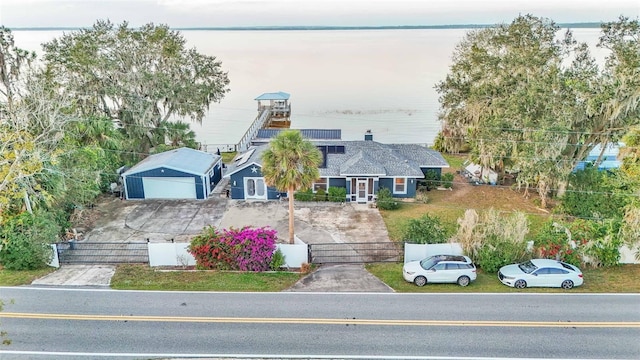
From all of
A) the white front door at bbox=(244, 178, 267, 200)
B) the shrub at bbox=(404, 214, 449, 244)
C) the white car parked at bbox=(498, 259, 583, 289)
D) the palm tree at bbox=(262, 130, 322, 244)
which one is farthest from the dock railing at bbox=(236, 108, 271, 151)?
the white car parked at bbox=(498, 259, 583, 289)

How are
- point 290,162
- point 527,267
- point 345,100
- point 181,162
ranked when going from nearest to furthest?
point 527,267 → point 290,162 → point 181,162 → point 345,100

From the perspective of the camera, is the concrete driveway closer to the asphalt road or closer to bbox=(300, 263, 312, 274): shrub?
bbox=(300, 263, 312, 274): shrub

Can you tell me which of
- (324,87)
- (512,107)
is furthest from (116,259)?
(324,87)

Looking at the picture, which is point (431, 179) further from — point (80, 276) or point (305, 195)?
point (80, 276)

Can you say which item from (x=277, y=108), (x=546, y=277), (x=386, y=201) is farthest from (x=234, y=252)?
(x=277, y=108)

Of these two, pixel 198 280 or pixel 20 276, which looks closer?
pixel 198 280

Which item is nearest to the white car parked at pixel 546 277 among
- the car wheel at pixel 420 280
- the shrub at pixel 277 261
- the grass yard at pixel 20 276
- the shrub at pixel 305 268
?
the car wheel at pixel 420 280

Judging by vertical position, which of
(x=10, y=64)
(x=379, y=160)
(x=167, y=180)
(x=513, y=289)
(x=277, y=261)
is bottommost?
(x=513, y=289)
